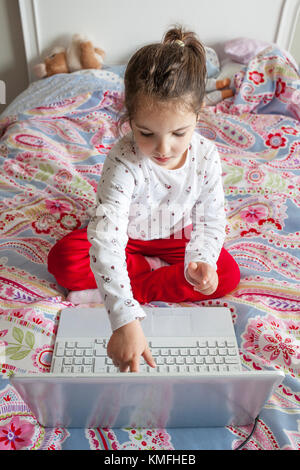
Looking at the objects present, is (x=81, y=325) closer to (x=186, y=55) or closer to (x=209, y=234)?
(x=209, y=234)

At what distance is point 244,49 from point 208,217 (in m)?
1.10

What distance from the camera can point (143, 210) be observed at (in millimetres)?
1021

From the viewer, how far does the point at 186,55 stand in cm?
76

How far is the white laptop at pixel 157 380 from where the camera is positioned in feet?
1.98

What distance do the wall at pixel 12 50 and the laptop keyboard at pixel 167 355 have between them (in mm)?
1608

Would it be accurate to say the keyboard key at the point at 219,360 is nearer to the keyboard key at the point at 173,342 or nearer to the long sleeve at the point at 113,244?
the keyboard key at the point at 173,342

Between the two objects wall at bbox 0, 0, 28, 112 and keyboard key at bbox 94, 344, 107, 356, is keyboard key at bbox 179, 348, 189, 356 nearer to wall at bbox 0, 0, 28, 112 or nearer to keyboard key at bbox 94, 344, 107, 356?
keyboard key at bbox 94, 344, 107, 356

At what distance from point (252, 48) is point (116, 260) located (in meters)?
1.40

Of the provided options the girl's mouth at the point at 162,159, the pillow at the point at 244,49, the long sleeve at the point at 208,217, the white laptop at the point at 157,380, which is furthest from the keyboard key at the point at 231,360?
the pillow at the point at 244,49

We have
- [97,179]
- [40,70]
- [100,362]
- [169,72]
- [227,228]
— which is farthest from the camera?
[40,70]

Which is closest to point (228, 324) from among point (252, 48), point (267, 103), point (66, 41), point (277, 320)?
point (277, 320)

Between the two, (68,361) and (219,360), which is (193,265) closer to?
(219,360)

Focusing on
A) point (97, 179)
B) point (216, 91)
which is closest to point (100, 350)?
point (97, 179)

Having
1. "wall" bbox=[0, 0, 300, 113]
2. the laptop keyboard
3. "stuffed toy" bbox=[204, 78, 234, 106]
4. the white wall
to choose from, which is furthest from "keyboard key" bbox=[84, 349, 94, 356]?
the white wall
